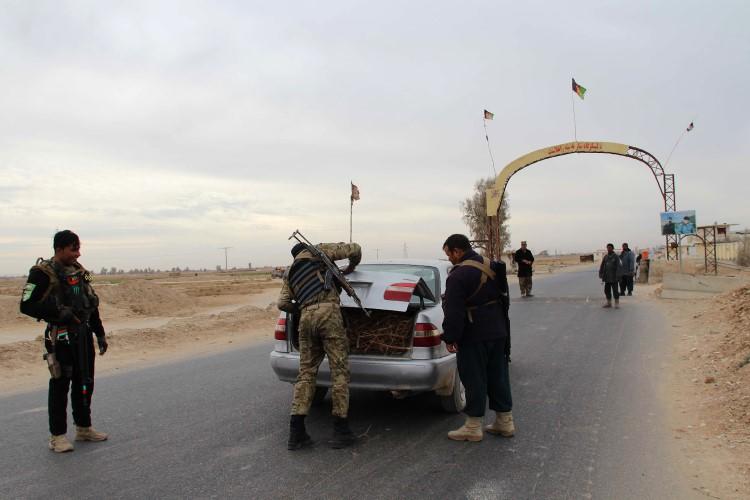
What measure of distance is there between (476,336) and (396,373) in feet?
2.68

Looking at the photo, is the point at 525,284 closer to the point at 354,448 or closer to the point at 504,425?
the point at 504,425

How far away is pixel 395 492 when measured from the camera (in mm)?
3678

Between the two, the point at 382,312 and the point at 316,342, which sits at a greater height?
the point at 382,312

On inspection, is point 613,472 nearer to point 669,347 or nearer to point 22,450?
point 22,450

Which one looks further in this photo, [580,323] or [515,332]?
[580,323]

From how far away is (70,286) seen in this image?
4723 mm

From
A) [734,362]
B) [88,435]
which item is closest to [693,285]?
[734,362]

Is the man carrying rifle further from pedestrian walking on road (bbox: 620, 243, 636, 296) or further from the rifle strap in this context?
pedestrian walking on road (bbox: 620, 243, 636, 296)

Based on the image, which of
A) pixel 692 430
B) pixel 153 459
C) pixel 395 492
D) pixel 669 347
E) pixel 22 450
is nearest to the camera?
pixel 395 492

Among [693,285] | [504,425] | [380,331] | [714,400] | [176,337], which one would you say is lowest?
[176,337]

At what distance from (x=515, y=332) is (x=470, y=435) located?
697cm

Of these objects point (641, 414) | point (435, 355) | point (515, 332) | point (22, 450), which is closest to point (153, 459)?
point (22, 450)

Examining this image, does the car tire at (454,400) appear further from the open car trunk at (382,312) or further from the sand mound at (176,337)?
the sand mound at (176,337)

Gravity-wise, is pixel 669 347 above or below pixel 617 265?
below
